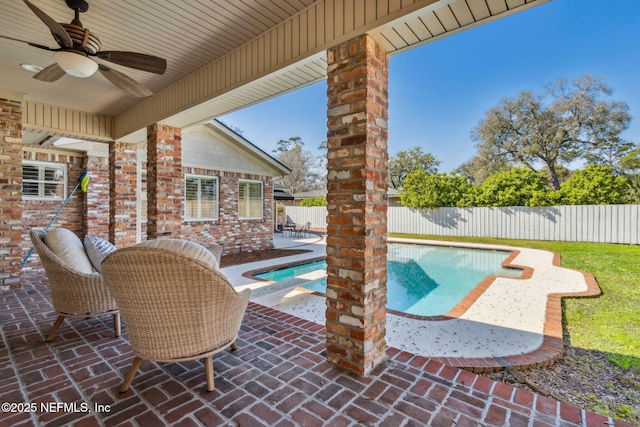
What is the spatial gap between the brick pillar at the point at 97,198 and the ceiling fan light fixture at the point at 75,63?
540 centimetres

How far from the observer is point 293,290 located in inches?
200

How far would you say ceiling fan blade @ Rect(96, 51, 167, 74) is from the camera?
103 inches

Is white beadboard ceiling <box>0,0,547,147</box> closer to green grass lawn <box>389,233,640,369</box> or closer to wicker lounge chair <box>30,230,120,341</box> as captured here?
wicker lounge chair <box>30,230,120,341</box>

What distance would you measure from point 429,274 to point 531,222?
25.5 feet

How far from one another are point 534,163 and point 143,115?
21520mm

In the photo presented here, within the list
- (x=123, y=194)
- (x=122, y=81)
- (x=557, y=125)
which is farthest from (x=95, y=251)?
(x=557, y=125)

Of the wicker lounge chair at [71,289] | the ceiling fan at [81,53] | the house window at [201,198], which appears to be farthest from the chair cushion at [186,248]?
the house window at [201,198]

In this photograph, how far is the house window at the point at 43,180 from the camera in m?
6.43

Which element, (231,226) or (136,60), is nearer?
(136,60)

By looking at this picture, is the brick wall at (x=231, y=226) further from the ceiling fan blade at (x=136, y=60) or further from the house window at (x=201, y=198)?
the ceiling fan blade at (x=136, y=60)

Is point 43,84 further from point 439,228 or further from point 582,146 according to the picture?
point 582,146

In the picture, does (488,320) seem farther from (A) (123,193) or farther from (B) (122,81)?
(A) (123,193)

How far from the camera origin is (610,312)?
421 centimetres

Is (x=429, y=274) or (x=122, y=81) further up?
(x=122, y=81)
